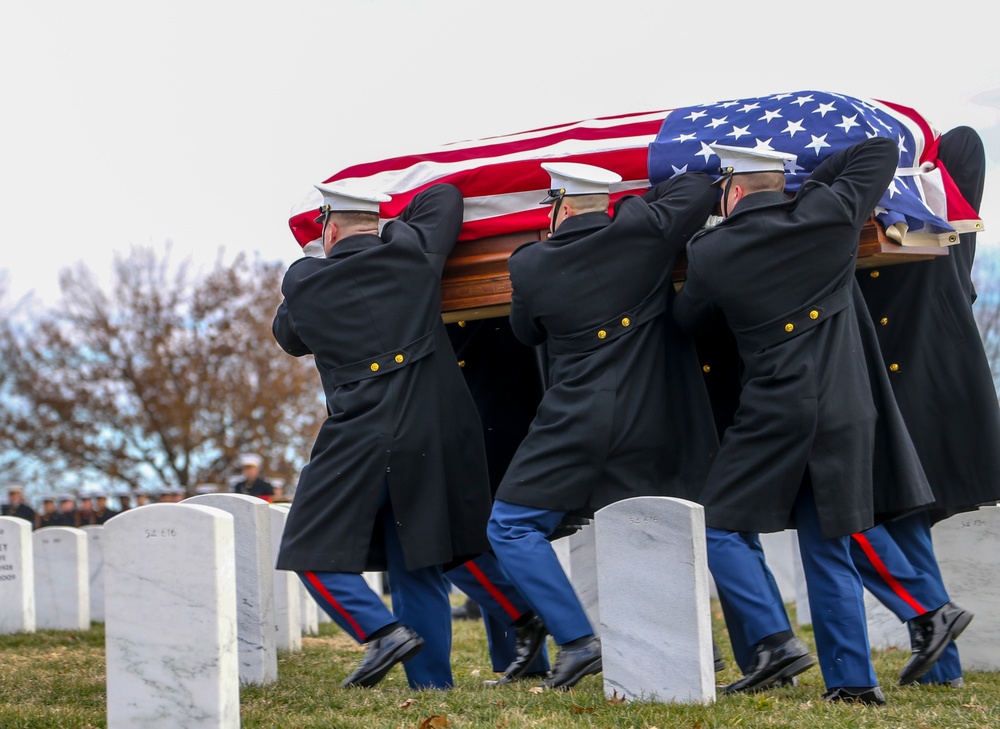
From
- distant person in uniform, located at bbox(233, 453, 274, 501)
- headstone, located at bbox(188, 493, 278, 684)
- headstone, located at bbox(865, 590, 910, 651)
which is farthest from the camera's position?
distant person in uniform, located at bbox(233, 453, 274, 501)

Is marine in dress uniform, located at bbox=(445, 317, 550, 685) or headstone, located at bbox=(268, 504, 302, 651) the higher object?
marine in dress uniform, located at bbox=(445, 317, 550, 685)

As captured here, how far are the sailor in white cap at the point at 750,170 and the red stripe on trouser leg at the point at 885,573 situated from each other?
1402 mm

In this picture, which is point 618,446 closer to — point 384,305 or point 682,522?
point 682,522

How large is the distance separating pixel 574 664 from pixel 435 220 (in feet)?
6.22

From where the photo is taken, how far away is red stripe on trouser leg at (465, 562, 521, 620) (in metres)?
5.32

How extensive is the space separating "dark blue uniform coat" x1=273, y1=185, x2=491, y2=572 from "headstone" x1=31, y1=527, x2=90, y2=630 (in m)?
5.38

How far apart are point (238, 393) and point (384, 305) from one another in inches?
957

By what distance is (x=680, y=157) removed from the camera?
5.11 meters

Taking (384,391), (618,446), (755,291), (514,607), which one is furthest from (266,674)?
(755,291)

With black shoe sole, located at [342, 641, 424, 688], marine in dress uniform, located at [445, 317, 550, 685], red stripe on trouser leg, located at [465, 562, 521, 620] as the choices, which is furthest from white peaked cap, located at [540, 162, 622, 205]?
black shoe sole, located at [342, 641, 424, 688]

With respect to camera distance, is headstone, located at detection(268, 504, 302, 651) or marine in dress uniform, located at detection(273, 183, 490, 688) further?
headstone, located at detection(268, 504, 302, 651)

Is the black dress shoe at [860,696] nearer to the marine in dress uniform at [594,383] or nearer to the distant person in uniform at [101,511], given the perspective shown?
the marine in dress uniform at [594,383]

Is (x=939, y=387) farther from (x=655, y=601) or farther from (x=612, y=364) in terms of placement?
(x=655, y=601)

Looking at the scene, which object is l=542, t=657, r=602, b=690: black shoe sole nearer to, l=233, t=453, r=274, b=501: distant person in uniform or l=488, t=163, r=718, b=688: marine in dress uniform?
l=488, t=163, r=718, b=688: marine in dress uniform
